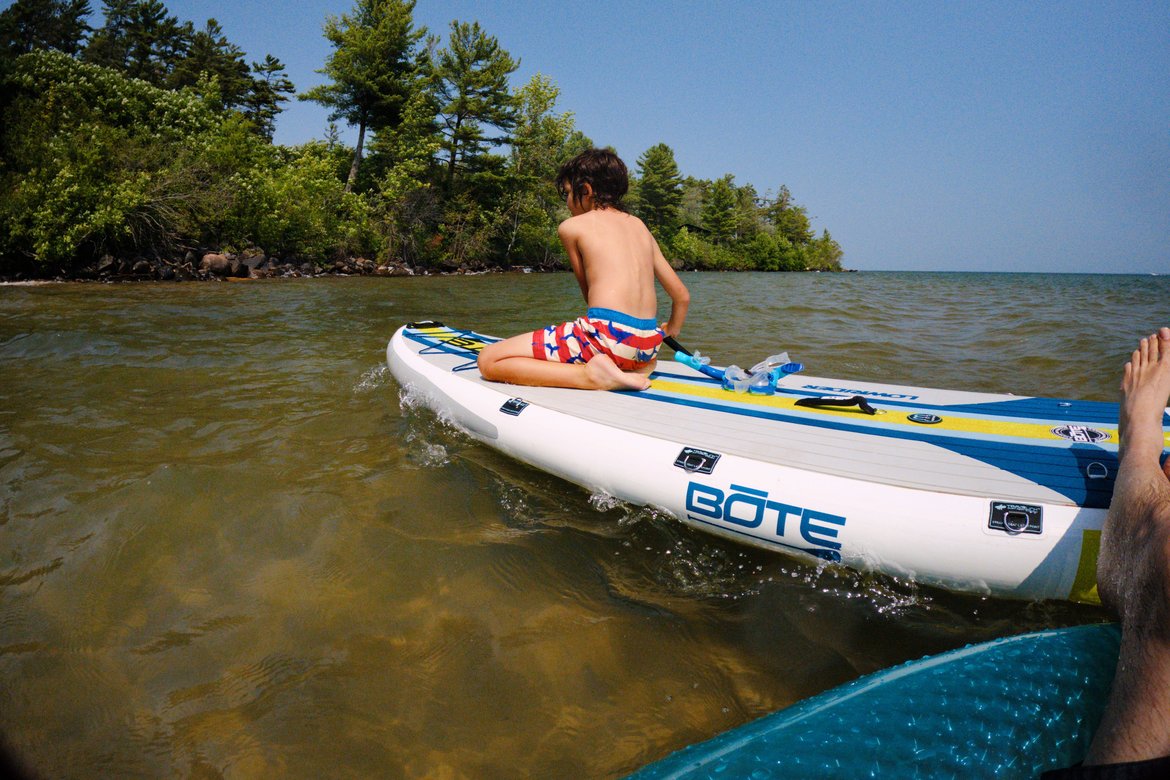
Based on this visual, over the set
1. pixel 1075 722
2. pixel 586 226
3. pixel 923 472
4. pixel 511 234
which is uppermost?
pixel 511 234

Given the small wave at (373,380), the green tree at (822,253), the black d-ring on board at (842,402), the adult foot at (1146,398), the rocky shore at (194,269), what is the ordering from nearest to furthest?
the adult foot at (1146,398), the black d-ring on board at (842,402), the small wave at (373,380), the rocky shore at (194,269), the green tree at (822,253)

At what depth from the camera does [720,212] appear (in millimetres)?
52312

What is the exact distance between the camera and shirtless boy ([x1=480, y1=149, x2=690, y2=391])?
3215 millimetres

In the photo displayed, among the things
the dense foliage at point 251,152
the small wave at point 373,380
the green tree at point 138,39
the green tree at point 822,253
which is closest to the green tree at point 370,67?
the dense foliage at point 251,152

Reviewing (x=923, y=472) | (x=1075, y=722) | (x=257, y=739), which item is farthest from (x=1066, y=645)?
(x=257, y=739)

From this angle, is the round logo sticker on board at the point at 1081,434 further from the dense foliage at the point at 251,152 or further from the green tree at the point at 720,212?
the green tree at the point at 720,212

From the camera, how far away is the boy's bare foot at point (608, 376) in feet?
10.8

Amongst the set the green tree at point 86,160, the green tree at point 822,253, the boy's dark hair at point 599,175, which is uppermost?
the green tree at point 822,253

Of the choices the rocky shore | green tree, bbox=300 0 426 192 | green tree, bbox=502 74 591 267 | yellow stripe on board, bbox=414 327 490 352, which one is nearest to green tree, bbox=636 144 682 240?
green tree, bbox=502 74 591 267

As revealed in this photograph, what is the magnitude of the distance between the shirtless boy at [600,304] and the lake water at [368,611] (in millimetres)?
615

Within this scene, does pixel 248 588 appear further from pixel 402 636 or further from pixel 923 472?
pixel 923 472

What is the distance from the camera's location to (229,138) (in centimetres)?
1852

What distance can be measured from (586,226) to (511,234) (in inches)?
1084

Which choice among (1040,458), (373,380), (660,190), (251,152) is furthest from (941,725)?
(660,190)
